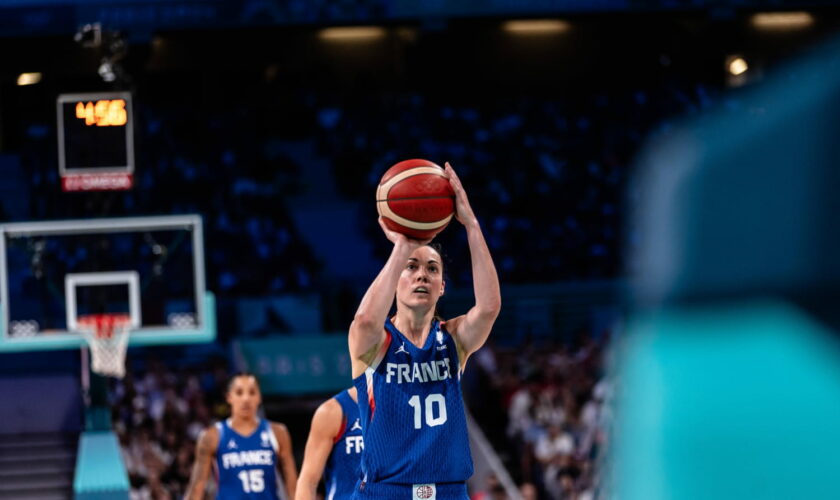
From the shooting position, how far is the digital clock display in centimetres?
1203

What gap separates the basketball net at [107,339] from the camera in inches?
480

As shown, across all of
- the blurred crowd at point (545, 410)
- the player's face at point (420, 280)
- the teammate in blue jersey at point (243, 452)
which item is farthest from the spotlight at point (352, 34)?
the player's face at point (420, 280)

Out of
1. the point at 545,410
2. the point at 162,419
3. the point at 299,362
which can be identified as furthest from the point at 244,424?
the point at 299,362

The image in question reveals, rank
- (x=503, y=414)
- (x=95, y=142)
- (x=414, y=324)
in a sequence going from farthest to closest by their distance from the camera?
(x=503, y=414) < (x=95, y=142) < (x=414, y=324)

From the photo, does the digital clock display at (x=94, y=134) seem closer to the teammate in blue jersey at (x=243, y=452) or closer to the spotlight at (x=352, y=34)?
the teammate in blue jersey at (x=243, y=452)

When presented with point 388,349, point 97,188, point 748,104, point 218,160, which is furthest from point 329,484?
point 218,160

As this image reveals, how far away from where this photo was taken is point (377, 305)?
3.95 meters

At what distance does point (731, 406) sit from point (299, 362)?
14.9 meters

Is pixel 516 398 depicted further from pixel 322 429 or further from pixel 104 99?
pixel 322 429

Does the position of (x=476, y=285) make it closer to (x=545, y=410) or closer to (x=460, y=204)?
(x=460, y=204)

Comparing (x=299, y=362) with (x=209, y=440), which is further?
(x=299, y=362)

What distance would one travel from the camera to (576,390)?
15.1 metres

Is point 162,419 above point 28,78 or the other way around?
the other way around

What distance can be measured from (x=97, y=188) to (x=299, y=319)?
191 inches
